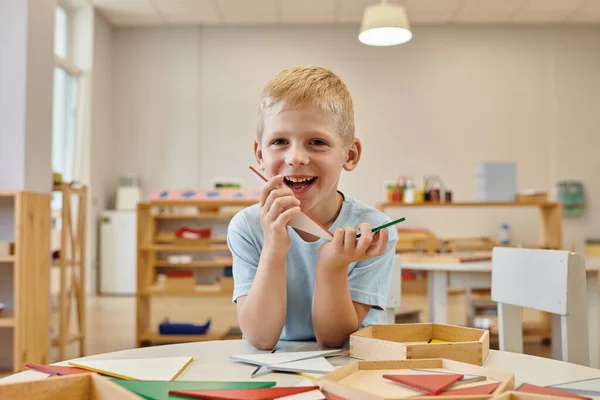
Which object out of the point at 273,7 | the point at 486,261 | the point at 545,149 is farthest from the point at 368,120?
the point at 486,261

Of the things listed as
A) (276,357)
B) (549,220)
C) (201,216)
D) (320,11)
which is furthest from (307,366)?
Result: (320,11)

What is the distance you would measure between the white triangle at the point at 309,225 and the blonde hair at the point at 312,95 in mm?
220

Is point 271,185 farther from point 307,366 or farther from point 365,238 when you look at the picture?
point 307,366

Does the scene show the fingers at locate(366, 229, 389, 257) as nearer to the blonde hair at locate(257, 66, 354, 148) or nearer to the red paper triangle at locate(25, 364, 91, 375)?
the blonde hair at locate(257, 66, 354, 148)

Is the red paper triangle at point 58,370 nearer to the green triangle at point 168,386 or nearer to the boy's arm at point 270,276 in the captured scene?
the green triangle at point 168,386

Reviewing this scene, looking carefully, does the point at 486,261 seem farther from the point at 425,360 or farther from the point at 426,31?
the point at 426,31

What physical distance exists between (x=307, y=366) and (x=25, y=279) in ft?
8.92

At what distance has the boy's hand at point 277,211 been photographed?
939mm

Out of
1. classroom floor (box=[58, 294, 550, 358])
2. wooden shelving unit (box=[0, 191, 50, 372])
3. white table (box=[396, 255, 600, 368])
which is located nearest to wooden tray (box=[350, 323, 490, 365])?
white table (box=[396, 255, 600, 368])

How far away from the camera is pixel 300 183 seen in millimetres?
1058

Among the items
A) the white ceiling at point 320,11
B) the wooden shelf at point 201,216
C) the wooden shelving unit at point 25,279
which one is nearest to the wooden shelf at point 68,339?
the wooden shelving unit at point 25,279

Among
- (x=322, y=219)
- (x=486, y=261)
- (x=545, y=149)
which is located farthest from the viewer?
(x=545, y=149)

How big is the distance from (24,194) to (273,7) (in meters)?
4.53

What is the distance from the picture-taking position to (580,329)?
1277 millimetres
